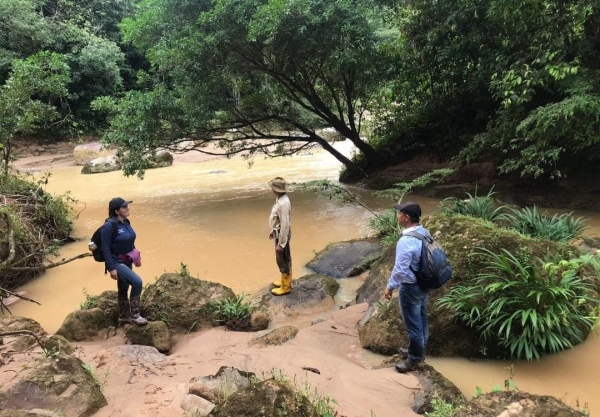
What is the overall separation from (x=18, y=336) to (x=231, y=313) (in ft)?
8.55

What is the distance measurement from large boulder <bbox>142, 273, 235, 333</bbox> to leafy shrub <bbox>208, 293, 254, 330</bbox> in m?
0.10

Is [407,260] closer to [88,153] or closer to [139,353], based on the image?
[139,353]

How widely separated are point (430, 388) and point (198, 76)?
11.0 metres

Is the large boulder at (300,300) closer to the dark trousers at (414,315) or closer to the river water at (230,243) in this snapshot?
the river water at (230,243)

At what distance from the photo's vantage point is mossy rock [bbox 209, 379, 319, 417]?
2762mm

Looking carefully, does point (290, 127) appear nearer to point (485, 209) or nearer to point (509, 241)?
point (485, 209)

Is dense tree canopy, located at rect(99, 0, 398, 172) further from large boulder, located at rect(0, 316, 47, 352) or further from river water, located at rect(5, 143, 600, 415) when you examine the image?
large boulder, located at rect(0, 316, 47, 352)

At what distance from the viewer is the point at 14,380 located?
3.87 meters

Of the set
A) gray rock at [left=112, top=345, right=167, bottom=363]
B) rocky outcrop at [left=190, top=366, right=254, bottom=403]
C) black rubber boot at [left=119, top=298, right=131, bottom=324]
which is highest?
rocky outcrop at [left=190, top=366, right=254, bottom=403]

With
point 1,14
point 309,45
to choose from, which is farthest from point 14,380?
point 1,14

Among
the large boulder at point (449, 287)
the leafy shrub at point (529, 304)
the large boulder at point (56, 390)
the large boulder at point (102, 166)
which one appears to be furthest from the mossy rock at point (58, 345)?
the large boulder at point (102, 166)

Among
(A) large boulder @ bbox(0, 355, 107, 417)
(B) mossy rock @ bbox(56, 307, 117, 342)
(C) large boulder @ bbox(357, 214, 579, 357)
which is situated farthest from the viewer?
(B) mossy rock @ bbox(56, 307, 117, 342)

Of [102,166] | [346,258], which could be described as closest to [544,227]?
[346,258]

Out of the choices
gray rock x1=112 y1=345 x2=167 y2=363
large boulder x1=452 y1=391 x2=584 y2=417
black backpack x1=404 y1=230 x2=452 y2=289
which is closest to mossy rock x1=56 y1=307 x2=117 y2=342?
gray rock x1=112 y1=345 x2=167 y2=363
